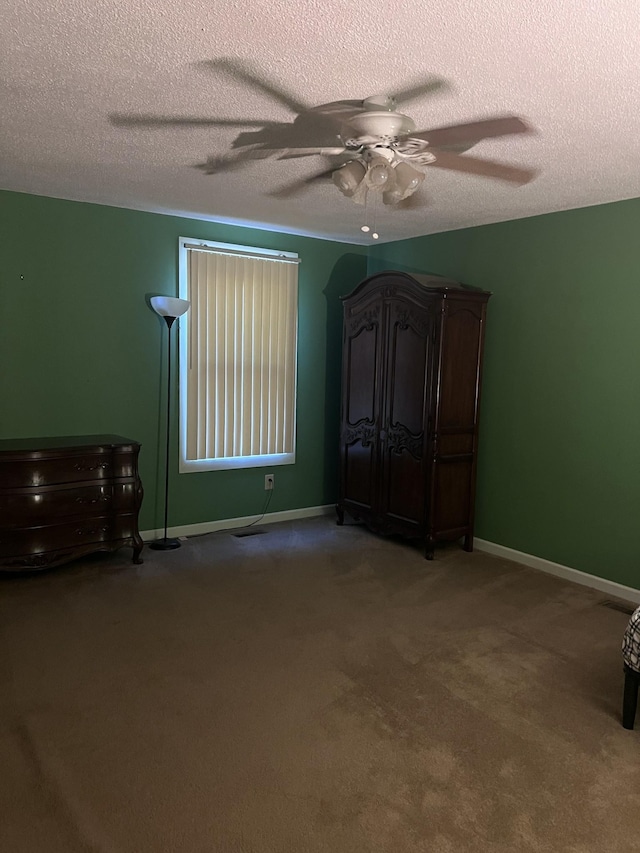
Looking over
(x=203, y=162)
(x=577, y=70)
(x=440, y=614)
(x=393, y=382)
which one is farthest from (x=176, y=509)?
(x=577, y=70)

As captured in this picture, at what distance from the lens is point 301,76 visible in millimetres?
2184

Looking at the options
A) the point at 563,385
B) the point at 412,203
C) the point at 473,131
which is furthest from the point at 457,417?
the point at 473,131

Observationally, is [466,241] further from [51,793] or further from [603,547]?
[51,793]

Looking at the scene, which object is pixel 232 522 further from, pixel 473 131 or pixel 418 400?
pixel 473 131

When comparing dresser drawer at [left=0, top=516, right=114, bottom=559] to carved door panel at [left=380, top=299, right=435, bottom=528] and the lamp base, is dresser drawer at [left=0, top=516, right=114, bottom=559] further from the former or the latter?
carved door panel at [left=380, top=299, right=435, bottom=528]

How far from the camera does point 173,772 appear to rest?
2.16 metres

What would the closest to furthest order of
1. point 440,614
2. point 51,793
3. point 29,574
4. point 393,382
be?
point 51,793 < point 440,614 < point 29,574 < point 393,382

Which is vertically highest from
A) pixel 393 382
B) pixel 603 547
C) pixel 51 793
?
pixel 393 382

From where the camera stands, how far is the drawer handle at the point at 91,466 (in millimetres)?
3883

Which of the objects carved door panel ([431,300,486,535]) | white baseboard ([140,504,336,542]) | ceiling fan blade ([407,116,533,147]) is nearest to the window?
white baseboard ([140,504,336,542])

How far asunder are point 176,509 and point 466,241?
3024 millimetres

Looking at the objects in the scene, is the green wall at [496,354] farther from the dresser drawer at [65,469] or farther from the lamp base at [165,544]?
the dresser drawer at [65,469]

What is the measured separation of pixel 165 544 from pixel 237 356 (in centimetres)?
155

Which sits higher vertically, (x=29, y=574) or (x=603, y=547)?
(x=603, y=547)
